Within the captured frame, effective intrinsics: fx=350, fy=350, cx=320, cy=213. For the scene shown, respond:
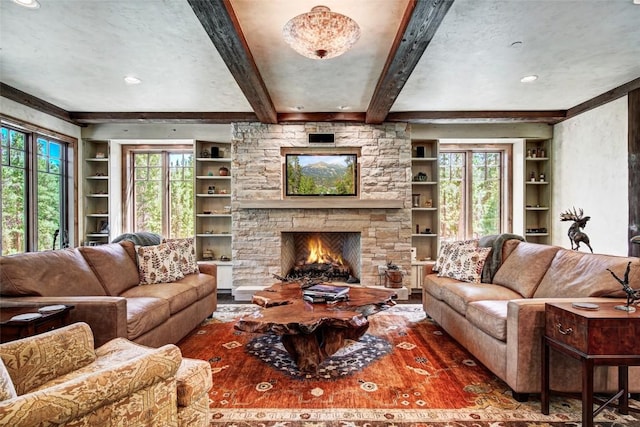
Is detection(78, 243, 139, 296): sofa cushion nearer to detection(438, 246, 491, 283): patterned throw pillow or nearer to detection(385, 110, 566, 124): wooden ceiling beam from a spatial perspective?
detection(438, 246, 491, 283): patterned throw pillow

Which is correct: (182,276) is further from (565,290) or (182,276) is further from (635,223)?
(635,223)

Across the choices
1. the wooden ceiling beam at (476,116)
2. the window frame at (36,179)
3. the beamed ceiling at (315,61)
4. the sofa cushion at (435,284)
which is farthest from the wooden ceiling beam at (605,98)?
the window frame at (36,179)

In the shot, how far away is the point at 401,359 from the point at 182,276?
2321mm

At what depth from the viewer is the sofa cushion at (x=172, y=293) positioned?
300 cm

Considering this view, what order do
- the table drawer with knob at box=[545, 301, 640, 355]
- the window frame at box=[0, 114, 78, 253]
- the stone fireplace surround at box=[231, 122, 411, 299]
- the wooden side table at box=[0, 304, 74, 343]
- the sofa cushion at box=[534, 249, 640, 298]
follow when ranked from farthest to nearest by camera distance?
the stone fireplace surround at box=[231, 122, 411, 299] < the window frame at box=[0, 114, 78, 253] < the sofa cushion at box=[534, 249, 640, 298] < the wooden side table at box=[0, 304, 74, 343] < the table drawer with knob at box=[545, 301, 640, 355]

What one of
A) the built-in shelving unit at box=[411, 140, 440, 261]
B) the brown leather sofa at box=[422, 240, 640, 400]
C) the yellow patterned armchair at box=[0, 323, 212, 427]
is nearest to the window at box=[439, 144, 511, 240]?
the built-in shelving unit at box=[411, 140, 440, 261]

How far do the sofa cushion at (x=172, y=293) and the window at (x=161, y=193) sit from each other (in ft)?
8.48

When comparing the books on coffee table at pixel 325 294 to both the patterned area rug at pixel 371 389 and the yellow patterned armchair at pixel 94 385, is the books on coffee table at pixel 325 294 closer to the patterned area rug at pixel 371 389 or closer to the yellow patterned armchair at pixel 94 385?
the patterned area rug at pixel 371 389

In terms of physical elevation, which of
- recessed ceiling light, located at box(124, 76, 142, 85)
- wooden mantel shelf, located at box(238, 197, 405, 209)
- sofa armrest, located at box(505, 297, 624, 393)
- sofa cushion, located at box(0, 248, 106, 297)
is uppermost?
recessed ceiling light, located at box(124, 76, 142, 85)

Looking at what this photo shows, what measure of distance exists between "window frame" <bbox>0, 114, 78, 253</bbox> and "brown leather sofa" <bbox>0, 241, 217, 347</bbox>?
1.81 m

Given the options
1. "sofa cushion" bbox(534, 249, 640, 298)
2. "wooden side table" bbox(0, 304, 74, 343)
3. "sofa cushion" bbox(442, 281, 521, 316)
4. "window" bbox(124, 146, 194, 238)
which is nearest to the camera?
"wooden side table" bbox(0, 304, 74, 343)

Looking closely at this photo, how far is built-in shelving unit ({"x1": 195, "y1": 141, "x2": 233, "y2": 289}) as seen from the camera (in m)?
5.57

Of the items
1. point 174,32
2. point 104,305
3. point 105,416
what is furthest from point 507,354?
point 174,32

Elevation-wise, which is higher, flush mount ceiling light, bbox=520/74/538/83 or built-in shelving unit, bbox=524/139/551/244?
flush mount ceiling light, bbox=520/74/538/83
